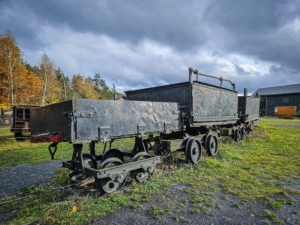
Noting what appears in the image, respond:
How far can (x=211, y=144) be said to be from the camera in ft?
22.0

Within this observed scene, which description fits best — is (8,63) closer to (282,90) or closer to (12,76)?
(12,76)

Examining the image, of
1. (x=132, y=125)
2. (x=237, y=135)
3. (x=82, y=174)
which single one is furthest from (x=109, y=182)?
(x=237, y=135)

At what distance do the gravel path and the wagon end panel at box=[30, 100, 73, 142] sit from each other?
1.49 meters

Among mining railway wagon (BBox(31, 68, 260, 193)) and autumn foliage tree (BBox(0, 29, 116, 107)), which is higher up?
autumn foliage tree (BBox(0, 29, 116, 107))

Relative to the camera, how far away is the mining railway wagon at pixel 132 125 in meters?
3.19

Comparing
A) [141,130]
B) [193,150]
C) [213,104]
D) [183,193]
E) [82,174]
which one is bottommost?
[183,193]

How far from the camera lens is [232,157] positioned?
21.8 feet

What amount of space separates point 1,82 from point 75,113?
32845mm

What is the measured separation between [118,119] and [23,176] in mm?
3760

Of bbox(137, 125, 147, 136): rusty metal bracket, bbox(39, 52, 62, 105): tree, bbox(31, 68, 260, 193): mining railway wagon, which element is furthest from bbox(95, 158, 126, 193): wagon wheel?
bbox(39, 52, 62, 105): tree

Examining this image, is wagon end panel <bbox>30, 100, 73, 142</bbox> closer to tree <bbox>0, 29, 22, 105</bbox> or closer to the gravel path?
the gravel path

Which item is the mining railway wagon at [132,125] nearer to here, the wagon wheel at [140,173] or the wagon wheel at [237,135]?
the wagon wheel at [140,173]

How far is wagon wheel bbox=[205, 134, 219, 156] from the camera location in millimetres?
6487

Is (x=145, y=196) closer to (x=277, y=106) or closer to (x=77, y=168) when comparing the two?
(x=77, y=168)
